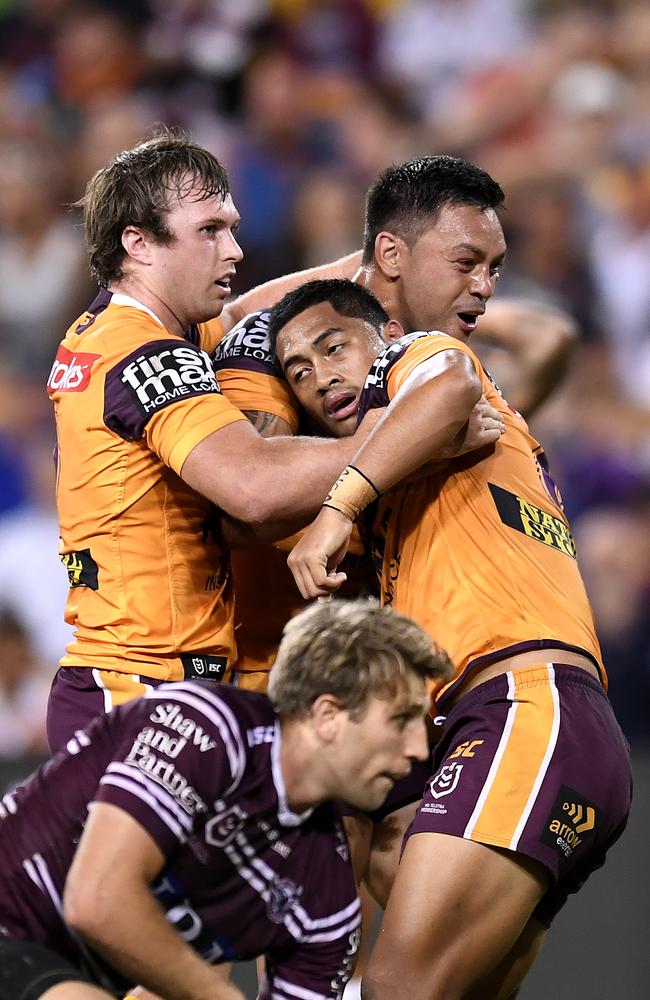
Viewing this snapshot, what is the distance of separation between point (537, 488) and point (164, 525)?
994 mm

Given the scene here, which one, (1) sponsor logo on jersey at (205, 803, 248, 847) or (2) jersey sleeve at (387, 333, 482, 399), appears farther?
(2) jersey sleeve at (387, 333, 482, 399)

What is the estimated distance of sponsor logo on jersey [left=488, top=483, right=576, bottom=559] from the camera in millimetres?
3582

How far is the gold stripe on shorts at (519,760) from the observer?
3.25 metres

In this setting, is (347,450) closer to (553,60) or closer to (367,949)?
(367,949)

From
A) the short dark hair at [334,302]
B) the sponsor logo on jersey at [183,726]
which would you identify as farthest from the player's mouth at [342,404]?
the sponsor logo on jersey at [183,726]

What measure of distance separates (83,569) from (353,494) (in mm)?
817

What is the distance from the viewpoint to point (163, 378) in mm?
3443

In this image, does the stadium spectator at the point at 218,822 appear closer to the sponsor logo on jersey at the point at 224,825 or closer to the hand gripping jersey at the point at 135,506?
the sponsor logo on jersey at the point at 224,825

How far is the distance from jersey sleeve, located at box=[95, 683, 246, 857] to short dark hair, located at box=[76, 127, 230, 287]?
1464mm

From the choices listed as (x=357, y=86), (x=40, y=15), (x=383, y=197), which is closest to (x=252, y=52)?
(x=357, y=86)

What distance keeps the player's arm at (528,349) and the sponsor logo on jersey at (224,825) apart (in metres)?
2.59

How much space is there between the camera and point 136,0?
8.36 meters

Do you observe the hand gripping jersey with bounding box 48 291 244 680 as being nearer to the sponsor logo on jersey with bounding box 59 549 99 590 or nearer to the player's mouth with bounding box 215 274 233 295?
the sponsor logo on jersey with bounding box 59 549 99 590

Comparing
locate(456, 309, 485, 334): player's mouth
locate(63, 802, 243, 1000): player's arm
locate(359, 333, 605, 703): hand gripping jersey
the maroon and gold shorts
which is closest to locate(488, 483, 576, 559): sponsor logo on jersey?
locate(359, 333, 605, 703): hand gripping jersey
